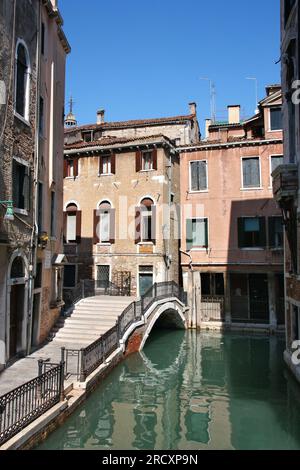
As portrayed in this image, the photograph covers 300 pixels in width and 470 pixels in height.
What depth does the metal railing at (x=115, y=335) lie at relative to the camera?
414 inches

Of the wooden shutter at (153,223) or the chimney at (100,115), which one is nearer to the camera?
the wooden shutter at (153,223)

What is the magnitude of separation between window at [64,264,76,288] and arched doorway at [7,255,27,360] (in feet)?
35.9

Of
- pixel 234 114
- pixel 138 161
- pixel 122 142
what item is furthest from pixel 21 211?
pixel 234 114

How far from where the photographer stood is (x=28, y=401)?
25.9 feet

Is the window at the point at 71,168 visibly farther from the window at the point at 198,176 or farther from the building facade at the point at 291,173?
the building facade at the point at 291,173

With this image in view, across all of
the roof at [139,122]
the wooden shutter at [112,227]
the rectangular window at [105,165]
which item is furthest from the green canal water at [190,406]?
the roof at [139,122]

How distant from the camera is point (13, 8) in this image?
35.7 feet

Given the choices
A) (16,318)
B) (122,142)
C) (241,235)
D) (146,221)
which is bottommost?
(16,318)

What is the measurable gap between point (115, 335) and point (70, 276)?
9957mm

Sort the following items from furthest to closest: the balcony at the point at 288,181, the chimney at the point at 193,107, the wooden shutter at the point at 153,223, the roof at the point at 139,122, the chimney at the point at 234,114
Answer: the chimney at the point at 193,107 < the roof at the point at 139,122 < the chimney at the point at 234,114 < the wooden shutter at the point at 153,223 < the balcony at the point at 288,181

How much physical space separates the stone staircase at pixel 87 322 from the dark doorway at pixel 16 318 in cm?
172

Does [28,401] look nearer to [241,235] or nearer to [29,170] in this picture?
[29,170]

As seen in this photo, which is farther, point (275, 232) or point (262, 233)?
point (262, 233)

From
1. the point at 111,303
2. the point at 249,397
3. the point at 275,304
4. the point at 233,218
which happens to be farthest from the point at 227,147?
the point at 249,397
